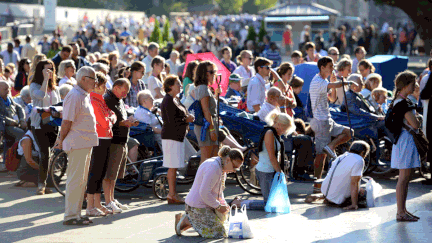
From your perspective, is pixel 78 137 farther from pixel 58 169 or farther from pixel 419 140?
pixel 419 140

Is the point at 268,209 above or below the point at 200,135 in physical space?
below

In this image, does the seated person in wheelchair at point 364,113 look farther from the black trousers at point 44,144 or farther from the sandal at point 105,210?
the black trousers at point 44,144

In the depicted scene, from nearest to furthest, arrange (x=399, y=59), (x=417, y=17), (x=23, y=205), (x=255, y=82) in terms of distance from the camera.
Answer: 1. (x=23, y=205)
2. (x=255, y=82)
3. (x=399, y=59)
4. (x=417, y=17)

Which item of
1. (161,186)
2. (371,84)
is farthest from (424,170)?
(161,186)

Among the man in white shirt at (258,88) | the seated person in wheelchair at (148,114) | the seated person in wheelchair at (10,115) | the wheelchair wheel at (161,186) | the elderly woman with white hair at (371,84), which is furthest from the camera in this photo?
the elderly woman with white hair at (371,84)

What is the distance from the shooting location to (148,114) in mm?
Result: 9984

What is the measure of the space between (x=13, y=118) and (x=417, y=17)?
84.0 feet

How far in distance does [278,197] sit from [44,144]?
136 inches

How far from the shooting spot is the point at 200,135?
919 cm

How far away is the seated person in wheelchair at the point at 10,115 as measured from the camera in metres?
11.0

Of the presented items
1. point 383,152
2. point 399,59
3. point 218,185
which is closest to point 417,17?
point 399,59

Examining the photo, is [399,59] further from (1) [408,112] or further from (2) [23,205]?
(2) [23,205]

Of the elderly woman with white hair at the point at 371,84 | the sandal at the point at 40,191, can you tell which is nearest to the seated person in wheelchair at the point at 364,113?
the elderly woman with white hair at the point at 371,84

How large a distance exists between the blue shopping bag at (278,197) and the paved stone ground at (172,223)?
0.10 meters
